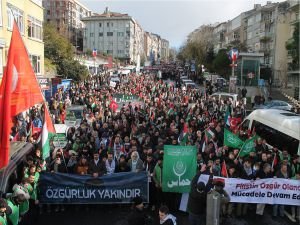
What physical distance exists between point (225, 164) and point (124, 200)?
2.66 m

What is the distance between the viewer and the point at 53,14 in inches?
3898

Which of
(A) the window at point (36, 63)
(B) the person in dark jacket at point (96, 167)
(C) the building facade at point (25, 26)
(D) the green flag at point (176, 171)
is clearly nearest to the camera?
(D) the green flag at point (176, 171)

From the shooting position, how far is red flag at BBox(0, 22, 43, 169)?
6.44m

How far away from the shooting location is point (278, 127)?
12.1 metres

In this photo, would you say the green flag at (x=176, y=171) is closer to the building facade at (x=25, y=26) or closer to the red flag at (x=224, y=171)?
the red flag at (x=224, y=171)

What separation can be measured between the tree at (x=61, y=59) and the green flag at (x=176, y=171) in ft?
109

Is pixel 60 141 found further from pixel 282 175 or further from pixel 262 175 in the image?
pixel 282 175

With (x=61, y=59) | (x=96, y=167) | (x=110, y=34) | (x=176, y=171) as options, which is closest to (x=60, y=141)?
(x=96, y=167)

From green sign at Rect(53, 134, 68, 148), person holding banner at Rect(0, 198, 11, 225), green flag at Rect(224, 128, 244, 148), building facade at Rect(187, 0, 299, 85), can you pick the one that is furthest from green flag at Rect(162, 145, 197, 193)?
building facade at Rect(187, 0, 299, 85)

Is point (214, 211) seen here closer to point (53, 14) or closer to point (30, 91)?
point (30, 91)

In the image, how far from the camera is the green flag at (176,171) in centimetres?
924

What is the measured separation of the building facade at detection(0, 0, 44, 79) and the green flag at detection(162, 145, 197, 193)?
1389cm

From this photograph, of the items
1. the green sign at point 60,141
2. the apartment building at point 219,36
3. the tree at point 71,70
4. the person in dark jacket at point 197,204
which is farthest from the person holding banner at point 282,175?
the apartment building at point 219,36

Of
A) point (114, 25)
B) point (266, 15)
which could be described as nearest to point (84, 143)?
point (266, 15)
